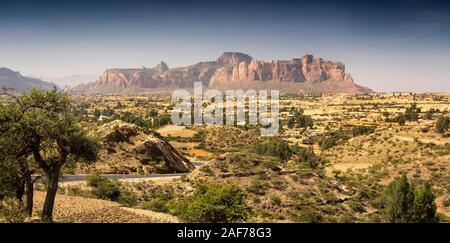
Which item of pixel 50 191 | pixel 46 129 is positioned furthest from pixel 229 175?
pixel 46 129

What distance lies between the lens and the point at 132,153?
59.5 meters

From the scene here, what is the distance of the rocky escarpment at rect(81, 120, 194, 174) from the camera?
56312 mm

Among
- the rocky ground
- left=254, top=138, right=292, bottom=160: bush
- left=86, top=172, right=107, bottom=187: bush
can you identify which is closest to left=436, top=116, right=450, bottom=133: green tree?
left=254, top=138, right=292, bottom=160: bush

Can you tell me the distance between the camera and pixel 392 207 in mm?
37812

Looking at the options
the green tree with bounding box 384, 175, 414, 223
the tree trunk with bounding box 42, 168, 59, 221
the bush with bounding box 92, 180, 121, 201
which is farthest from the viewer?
the bush with bounding box 92, 180, 121, 201

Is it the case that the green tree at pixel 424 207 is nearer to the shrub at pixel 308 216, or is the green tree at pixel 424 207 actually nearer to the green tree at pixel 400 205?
the green tree at pixel 400 205

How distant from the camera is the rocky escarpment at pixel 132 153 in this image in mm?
56312

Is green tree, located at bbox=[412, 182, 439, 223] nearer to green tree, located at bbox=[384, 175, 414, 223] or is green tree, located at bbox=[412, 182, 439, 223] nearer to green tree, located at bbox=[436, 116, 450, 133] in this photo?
green tree, located at bbox=[384, 175, 414, 223]

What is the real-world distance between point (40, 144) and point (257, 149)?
2468 inches

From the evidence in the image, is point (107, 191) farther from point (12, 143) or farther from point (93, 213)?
point (12, 143)

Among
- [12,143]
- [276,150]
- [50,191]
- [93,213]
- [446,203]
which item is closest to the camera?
[12,143]

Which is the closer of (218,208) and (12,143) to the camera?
(12,143)
